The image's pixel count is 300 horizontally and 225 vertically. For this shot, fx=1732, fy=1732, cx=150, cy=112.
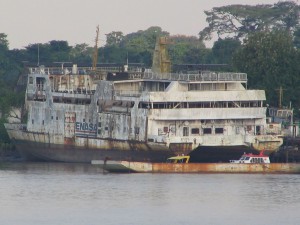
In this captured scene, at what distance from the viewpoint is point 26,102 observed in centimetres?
13888

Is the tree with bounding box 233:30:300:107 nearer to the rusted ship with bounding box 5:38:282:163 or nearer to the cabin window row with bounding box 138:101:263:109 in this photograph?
the rusted ship with bounding box 5:38:282:163

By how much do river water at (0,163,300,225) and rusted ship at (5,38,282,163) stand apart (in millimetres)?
5600

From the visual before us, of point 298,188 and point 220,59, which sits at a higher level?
point 220,59

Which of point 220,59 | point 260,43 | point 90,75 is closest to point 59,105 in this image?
point 90,75

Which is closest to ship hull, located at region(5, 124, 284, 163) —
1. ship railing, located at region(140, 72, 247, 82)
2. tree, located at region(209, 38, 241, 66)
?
ship railing, located at region(140, 72, 247, 82)

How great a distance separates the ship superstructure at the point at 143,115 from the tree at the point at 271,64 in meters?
11.1

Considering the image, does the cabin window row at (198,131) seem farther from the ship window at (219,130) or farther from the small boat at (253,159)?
the small boat at (253,159)

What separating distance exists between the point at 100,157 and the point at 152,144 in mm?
6989

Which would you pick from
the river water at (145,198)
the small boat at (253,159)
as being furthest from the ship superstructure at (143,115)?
the river water at (145,198)

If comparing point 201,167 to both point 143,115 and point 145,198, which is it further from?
point 145,198

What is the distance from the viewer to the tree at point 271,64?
139750mm

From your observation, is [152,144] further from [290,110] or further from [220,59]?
[220,59]

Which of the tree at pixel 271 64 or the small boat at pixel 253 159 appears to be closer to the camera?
the small boat at pixel 253 159

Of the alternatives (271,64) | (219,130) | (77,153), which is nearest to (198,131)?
(219,130)
